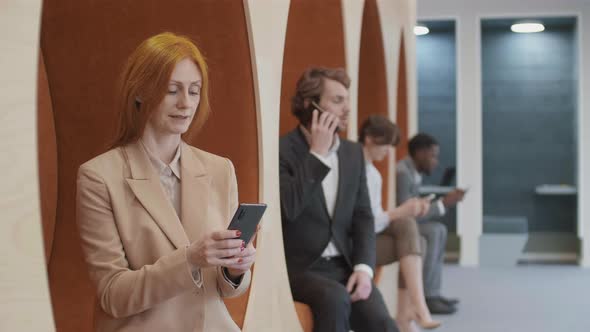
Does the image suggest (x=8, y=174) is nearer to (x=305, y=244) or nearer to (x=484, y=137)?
(x=305, y=244)

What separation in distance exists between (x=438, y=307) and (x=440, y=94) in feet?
14.1

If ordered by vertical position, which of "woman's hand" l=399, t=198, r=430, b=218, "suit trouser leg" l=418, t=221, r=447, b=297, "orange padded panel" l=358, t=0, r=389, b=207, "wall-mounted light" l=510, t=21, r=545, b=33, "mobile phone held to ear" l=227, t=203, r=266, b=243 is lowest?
"suit trouser leg" l=418, t=221, r=447, b=297

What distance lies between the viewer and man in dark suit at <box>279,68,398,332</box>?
320cm

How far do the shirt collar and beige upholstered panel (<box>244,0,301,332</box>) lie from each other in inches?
31.0

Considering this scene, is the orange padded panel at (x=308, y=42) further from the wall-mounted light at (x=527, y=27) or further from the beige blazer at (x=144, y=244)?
the wall-mounted light at (x=527, y=27)

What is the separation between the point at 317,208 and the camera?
11.1 feet

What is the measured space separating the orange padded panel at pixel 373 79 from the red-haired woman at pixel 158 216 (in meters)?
3.89

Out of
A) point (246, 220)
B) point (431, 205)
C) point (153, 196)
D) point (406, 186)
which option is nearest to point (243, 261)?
point (246, 220)

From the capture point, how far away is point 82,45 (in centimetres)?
249

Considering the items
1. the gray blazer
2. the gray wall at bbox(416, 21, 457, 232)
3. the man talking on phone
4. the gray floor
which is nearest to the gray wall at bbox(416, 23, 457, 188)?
the gray wall at bbox(416, 21, 457, 232)

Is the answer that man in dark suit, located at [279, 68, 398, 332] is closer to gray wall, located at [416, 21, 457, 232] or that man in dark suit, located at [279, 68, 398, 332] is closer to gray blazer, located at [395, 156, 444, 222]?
gray blazer, located at [395, 156, 444, 222]

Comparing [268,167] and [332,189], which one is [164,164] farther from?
[332,189]

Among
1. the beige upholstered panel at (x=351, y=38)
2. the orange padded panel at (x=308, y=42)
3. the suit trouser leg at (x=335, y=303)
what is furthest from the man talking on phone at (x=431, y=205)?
the suit trouser leg at (x=335, y=303)

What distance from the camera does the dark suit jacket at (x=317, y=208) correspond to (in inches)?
125
